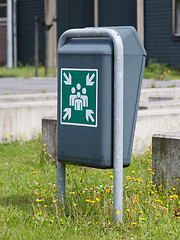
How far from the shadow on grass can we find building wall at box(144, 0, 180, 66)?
64.3ft

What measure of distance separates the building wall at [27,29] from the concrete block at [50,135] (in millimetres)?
22715

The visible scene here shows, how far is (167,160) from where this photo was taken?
504 centimetres

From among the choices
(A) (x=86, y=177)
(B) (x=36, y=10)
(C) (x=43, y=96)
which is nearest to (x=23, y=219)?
(A) (x=86, y=177)

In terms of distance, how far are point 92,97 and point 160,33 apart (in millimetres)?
20845

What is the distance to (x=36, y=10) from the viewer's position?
29.8 meters

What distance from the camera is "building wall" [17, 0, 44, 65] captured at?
29656 millimetres

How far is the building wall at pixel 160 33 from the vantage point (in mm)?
24141

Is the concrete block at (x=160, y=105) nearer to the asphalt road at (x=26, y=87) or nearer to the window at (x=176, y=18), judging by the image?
the asphalt road at (x=26, y=87)

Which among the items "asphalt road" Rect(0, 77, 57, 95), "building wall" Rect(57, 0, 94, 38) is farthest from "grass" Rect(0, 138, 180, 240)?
"building wall" Rect(57, 0, 94, 38)

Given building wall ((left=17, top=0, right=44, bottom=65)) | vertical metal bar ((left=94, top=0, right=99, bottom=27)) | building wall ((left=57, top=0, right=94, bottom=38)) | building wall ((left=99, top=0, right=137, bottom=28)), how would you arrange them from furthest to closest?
building wall ((left=17, top=0, right=44, bottom=65)), building wall ((left=57, top=0, right=94, bottom=38)), vertical metal bar ((left=94, top=0, right=99, bottom=27)), building wall ((left=99, top=0, right=137, bottom=28))

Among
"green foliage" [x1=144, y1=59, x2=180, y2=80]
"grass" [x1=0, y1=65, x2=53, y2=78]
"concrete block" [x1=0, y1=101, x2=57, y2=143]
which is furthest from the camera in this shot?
"green foliage" [x1=144, y1=59, x2=180, y2=80]

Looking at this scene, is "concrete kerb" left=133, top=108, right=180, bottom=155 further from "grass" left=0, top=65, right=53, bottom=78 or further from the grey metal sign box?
"grass" left=0, top=65, right=53, bottom=78

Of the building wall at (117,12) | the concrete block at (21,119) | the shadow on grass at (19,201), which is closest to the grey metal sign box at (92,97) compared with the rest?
the shadow on grass at (19,201)

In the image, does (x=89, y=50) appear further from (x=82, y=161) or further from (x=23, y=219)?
(x=23, y=219)
